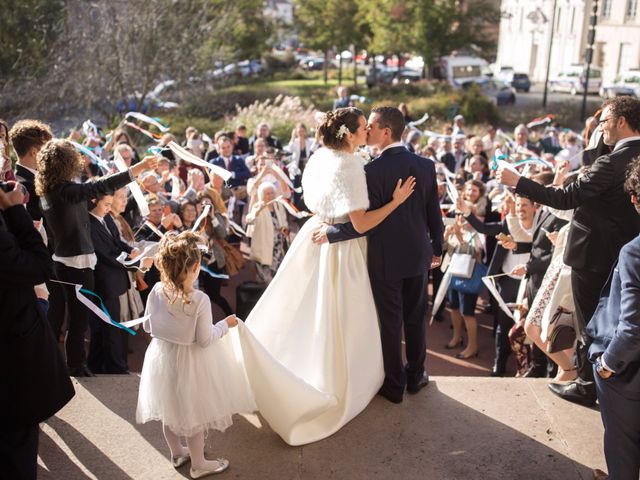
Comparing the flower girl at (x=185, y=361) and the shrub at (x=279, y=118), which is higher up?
the flower girl at (x=185, y=361)

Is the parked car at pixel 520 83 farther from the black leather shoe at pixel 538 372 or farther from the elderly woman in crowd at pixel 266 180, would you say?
the black leather shoe at pixel 538 372

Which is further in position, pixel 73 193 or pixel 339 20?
pixel 339 20

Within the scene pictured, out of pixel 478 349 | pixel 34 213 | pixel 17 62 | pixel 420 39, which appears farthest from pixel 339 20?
pixel 34 213

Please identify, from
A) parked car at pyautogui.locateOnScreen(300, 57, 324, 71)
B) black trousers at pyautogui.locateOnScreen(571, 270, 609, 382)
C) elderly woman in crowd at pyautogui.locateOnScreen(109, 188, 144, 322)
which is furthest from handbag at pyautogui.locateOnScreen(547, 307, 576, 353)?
parked car at pyautogui.locateOnScreen(300, 57, 324, 71)

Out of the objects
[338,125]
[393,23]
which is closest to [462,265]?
[338,125]

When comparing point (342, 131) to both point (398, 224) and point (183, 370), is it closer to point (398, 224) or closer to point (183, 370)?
point (398, 224)

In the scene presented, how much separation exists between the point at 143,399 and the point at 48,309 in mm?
1857

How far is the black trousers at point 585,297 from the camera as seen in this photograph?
4.40 meters

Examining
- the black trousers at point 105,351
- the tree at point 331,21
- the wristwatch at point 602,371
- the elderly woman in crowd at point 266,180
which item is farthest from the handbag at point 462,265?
the tree at point 331,21

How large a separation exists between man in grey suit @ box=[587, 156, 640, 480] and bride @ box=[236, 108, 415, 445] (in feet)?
4.45

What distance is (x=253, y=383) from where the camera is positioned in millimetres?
3920

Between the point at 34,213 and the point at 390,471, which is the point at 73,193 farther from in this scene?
the point at 390,471

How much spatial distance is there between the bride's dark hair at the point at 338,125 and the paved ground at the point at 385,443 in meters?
1.78

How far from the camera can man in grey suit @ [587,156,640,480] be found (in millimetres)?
3125
